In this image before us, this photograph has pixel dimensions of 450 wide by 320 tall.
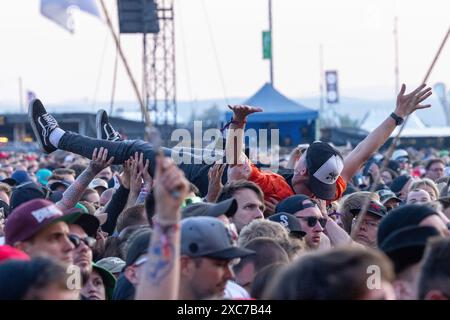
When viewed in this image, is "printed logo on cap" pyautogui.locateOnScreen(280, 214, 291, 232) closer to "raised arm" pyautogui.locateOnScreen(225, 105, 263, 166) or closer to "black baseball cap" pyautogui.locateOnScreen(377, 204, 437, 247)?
"raised arm" pyautogui.locateOnScreen(225, 105, 263, 166)

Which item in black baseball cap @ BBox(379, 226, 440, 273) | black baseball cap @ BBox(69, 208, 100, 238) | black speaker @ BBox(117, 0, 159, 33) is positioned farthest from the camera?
black speaker @ BBox(117, 0, 159, 33)

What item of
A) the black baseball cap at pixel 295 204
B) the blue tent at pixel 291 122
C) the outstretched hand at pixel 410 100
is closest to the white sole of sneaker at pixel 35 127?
the black baseball cap at pixel 295 204

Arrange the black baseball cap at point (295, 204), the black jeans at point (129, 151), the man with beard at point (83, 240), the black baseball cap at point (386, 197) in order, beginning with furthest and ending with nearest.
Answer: the black baseball cap at point (386, 197)
the black jeans at point (129, 151)
the black baseball cap at point (295, 204)
the man with beard at point (83, 240)

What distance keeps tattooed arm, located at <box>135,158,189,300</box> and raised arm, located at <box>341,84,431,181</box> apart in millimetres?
3569

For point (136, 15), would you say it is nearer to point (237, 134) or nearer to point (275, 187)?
point (275, 187)

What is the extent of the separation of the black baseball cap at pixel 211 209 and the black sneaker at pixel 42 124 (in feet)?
12.2

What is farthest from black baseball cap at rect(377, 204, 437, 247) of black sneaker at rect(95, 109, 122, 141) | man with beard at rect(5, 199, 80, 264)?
black sneaker at rect(95, 109, 122, 141)

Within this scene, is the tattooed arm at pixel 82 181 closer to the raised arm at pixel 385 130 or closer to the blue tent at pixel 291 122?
the raised arm at pixel 385 130

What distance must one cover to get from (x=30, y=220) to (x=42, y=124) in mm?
4141

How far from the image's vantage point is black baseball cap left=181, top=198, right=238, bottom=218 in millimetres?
5086

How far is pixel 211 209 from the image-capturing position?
5145 mm

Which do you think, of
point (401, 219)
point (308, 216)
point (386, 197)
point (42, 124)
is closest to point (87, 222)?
point (401, 219)

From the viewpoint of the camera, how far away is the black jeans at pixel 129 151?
312 inches
